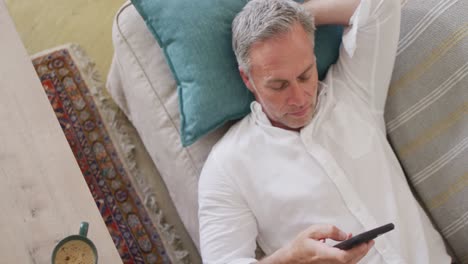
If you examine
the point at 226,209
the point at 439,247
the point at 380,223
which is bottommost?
the point at 439,247

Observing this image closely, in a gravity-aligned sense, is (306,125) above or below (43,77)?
below

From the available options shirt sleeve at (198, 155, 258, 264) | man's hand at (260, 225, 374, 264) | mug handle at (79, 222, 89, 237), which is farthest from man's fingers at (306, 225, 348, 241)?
mug handle at (79, 222, 89, 237)

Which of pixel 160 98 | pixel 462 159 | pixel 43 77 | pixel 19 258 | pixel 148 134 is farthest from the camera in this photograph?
Answer: pixel 43 77

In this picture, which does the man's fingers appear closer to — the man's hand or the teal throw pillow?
the man's hand

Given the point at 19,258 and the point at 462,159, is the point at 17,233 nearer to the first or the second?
the point at 19,258

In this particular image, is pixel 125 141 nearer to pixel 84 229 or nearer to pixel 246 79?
pixel 246 79

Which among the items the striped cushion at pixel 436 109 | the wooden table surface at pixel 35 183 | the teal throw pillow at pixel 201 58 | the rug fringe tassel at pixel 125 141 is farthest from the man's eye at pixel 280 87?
the rug fringe tassel at pixel 125 141

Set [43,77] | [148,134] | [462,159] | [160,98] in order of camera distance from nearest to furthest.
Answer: [462,159] → [160,98] → [148,134] → [43,77]

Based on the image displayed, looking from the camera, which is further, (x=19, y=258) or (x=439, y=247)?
(x=439, y=247)

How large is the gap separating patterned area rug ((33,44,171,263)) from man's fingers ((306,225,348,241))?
2.54 feet

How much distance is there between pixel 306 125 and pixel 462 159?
43 cm

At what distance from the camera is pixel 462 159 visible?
1.30 m

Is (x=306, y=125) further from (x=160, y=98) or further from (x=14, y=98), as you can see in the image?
(x=14, y=98)

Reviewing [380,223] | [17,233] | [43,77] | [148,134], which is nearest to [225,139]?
[148,134]
